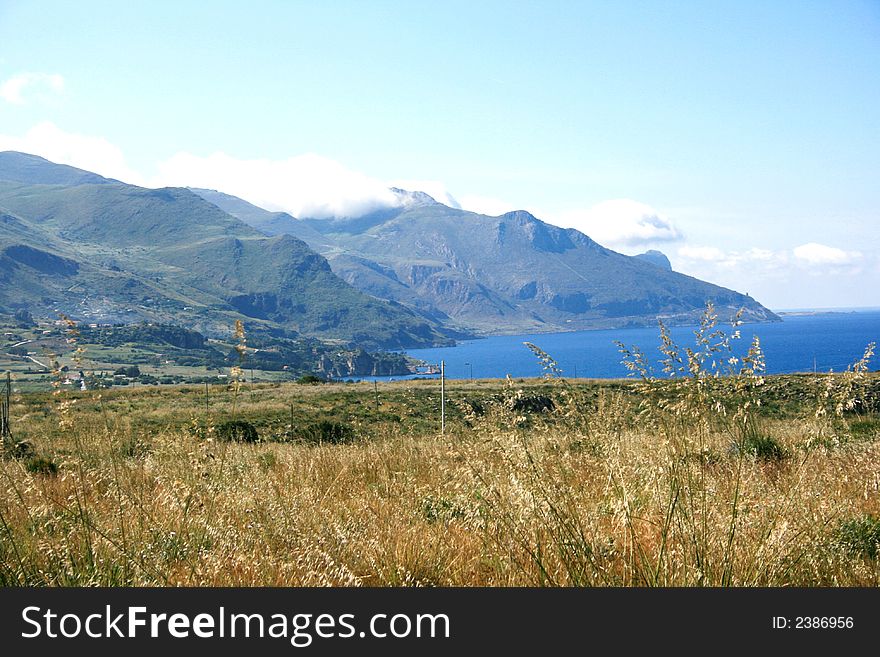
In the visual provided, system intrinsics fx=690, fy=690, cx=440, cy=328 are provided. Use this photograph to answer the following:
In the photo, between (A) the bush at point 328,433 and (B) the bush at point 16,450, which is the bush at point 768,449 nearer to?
(B) the bush at point 16,450

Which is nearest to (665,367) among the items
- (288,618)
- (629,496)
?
(629,496)

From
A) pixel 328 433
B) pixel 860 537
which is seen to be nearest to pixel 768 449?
pixel 860 537

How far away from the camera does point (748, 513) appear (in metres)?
4.41

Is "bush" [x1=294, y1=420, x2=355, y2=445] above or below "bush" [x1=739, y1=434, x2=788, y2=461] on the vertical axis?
below

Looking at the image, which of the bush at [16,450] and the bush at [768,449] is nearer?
the bush at [16,450]

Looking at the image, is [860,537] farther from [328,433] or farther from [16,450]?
[328,433]

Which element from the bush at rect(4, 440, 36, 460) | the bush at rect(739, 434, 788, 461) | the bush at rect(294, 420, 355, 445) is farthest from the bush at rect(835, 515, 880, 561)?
the bush at rect(294, 420, 355, 445)

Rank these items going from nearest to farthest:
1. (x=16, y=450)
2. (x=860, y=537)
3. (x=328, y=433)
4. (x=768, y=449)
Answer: (x=860, y=537) < (x=16, y=450) < (x=768, y=449) < (x=328, y=433)

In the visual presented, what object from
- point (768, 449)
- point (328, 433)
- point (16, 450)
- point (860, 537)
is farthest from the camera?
point (328, 433)

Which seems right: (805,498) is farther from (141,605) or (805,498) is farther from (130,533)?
(130,533)

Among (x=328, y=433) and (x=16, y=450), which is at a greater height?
(x=16, y=450)

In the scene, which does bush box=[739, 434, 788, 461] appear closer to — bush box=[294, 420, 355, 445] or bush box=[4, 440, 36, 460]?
bush box=[4, 440, 36, 460]

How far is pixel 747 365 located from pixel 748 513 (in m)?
0.95

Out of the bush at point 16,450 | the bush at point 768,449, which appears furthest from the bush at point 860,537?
the bush at point 16,450
